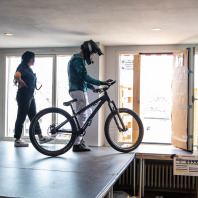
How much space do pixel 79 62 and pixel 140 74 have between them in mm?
2990

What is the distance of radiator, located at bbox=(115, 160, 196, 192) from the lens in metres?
4.80

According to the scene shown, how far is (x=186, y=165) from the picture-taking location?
4.18 m

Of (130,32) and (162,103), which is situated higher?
(130,32)

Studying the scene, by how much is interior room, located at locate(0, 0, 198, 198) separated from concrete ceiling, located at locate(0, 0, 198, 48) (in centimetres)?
1

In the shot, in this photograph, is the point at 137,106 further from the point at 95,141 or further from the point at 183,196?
the point at 183,196

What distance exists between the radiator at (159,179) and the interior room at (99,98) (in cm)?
2

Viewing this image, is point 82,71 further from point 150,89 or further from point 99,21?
point 150,89

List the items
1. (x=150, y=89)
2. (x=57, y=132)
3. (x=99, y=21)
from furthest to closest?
(x=150, y=89) < (x=99, y=21) < (x=57, y=132)

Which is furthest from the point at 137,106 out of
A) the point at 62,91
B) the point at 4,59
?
the point at 4,59

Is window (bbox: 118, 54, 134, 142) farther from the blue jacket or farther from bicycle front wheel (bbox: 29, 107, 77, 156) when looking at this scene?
bicycle front wheel (bbox: 29, 107, 77, 156)

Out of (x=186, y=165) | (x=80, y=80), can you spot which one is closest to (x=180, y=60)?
(x=186, y=165)

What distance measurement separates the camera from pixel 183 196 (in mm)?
4812

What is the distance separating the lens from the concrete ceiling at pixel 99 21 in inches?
139

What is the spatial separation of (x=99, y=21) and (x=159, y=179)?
2.68m
